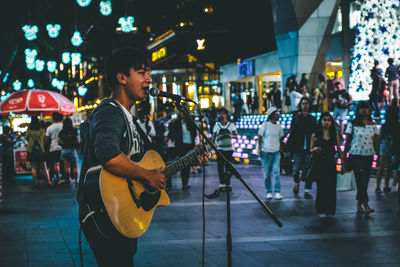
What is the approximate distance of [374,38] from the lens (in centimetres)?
2058

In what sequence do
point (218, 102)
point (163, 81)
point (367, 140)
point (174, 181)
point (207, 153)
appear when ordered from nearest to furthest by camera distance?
point (207, 153)
point (367, 140)
point (174, 181)
point (218, 102)
point (163, 81)

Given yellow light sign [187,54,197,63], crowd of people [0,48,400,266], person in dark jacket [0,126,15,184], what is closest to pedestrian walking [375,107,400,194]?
crowd of people [0,48,400,266]

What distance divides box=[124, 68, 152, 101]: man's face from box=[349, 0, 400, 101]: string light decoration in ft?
61.9

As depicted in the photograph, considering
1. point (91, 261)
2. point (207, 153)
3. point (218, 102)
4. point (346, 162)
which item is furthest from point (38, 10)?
point (218, 102)

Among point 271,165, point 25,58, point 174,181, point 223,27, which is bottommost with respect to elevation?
point 174,181

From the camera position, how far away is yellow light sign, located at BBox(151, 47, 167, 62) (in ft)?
192

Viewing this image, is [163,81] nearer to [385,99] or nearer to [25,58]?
[25,58]

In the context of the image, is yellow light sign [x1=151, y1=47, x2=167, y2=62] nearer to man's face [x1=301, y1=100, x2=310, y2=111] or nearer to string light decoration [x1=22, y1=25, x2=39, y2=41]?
string light decoration [x1=22, y1=25, x2=39, y2=41]

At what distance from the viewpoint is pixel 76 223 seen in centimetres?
852

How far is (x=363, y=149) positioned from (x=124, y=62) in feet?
22.6

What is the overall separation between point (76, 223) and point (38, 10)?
14.3 meters

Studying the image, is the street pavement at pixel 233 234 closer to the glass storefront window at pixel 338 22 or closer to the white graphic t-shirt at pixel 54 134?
the white graphic t-shirt at pixel 54 134

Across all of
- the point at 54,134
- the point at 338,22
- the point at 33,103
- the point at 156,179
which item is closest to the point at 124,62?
the point at 156,179

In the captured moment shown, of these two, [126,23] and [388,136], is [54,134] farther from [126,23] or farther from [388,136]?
[388,136]
